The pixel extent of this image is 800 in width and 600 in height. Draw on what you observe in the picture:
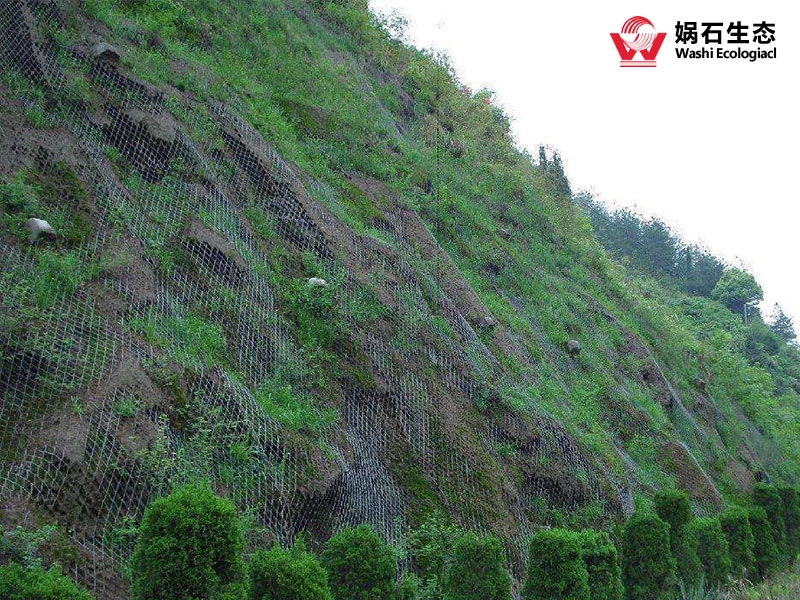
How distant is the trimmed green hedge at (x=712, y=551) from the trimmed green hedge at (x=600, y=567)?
9.77ft

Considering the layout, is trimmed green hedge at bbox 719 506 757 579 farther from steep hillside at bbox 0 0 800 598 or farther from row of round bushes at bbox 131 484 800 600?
steep hillside at bbox 0 0 800 598

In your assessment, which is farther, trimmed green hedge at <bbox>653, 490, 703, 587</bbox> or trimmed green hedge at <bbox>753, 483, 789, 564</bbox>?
trimmed green hedge at <bbox>753, 483, 789, 564</bbox>

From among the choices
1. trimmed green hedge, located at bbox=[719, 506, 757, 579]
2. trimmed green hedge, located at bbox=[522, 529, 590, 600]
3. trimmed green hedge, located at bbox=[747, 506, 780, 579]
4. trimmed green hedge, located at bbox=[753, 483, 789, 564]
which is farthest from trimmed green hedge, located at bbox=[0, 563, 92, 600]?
trimmed green hedge, located at bbox=[753, 483, 789, 564]

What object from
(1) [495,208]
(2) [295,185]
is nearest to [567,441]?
(2) [295,185]

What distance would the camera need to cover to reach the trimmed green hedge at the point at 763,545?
1030cm

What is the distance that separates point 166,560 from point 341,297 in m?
4.97

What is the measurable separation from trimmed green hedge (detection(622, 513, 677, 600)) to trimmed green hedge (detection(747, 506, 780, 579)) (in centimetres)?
365

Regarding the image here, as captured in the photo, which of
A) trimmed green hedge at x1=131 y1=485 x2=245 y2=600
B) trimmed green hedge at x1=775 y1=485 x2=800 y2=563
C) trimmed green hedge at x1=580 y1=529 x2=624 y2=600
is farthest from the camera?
trimmed green hedge at x1=775 y1=485 x2=800 y2=563

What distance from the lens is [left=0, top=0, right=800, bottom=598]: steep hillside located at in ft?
16.4

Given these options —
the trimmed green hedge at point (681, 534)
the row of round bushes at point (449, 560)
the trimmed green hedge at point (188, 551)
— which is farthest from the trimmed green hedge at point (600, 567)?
the trimmed green hedge at point (188, 551)

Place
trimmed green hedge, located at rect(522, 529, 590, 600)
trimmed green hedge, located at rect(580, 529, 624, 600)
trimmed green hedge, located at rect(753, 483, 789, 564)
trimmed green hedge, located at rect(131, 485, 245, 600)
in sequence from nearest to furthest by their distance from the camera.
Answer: trimmed green hedge, located at rect(131, 485, 245, 600) → trimmed green hedge, located at rect(522, 529, 590, 600) → trimmed green hedge, located at rect(580, 529, 624, 600) → trimmed green hedge, located at rect(753, 483, 789, 564)

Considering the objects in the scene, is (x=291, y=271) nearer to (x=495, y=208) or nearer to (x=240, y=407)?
(x=240, y=407)

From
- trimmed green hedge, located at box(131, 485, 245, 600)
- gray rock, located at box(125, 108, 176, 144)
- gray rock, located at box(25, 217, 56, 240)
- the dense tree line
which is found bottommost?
trimmed green hedge, located at box(131, 485, 245, 600)

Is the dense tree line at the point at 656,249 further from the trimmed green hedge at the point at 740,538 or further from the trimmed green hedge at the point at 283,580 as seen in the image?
the trimmed green hedge at the point at 283,580
